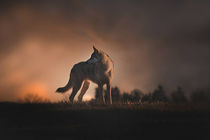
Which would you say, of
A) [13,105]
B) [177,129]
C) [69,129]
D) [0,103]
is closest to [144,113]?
[177,129]

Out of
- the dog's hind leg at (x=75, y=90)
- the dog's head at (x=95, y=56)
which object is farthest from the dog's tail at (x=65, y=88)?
the dog's head at (x=95, y=56)

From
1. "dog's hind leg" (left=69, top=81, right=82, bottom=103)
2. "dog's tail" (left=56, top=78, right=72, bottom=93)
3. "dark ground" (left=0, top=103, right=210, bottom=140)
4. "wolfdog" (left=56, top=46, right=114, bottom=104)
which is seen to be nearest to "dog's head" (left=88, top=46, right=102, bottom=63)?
"wolfdog" (left=56, top=46, right=114, bottom=104)

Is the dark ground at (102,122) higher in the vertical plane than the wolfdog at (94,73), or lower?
lower

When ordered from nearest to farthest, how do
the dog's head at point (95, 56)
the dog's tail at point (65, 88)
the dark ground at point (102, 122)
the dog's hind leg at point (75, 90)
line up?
the dark ground at point (102, 122), the dog's head at point (95, 56), the dog's hind leg at point (75, 90), the dog's tail at point (65, 88)

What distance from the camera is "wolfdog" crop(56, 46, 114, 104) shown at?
1464 centimetres

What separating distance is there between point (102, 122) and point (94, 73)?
4.66m

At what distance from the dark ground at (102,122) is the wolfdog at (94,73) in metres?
2.51

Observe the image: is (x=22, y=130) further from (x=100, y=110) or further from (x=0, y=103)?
(x=0, y=103)

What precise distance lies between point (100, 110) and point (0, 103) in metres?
4.57

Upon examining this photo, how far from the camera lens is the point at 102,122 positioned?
34.8 ft

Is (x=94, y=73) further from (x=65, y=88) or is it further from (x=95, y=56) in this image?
(x=65, y=88)

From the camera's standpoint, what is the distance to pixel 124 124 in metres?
10.3

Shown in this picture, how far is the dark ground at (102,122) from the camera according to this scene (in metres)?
9.35

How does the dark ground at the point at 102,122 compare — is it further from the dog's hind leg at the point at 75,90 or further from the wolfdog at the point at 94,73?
the dog's hind leg at the point at 75,90
